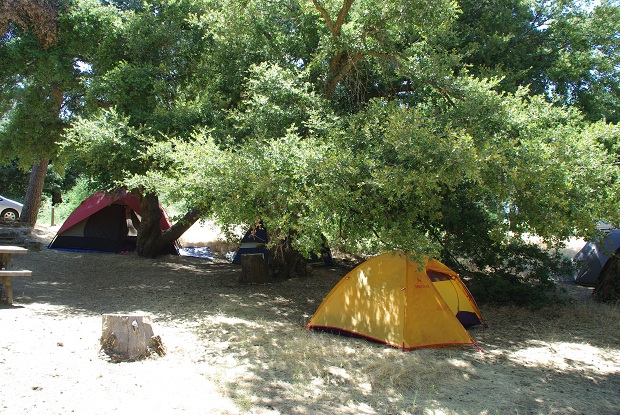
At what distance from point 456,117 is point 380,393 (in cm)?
441

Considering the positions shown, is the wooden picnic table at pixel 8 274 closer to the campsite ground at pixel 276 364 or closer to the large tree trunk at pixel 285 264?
the campsite ground at pixel 276 364

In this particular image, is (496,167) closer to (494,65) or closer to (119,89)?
(494,65)

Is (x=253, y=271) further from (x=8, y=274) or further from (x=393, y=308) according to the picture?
(x=8, y=274)

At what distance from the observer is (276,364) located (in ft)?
19.0

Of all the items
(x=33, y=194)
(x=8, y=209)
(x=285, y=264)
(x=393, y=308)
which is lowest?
(x=393, y=308)

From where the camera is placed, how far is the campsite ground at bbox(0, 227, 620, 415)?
468 cm

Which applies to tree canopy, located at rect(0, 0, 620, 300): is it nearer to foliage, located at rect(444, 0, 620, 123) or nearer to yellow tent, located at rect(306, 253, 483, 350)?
foliage, located at rect(444, 0, 620, 123)

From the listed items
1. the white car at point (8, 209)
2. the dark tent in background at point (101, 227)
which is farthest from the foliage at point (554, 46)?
the white car at point (8, 209)

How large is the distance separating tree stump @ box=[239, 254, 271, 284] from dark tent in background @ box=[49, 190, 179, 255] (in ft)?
14.6

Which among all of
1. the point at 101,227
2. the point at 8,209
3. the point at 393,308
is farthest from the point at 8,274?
the point at 8,209

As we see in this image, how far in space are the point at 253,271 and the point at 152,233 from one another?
4.16m

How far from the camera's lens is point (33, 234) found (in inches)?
632

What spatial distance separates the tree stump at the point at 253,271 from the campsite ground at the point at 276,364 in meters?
1.54

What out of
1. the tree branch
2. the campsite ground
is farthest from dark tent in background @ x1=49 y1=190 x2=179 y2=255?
the tree branch
